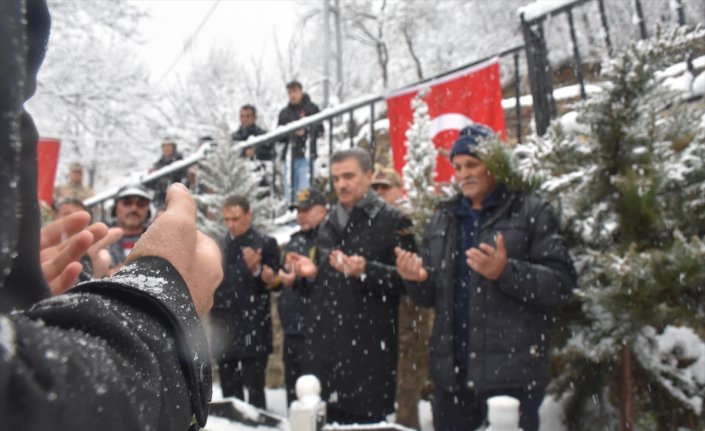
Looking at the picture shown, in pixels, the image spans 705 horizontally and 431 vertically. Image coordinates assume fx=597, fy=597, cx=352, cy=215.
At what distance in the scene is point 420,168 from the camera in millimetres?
4285

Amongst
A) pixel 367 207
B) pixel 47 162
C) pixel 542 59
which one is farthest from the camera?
pixel 47 162

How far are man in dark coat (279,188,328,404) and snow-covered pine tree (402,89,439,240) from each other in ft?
2.51

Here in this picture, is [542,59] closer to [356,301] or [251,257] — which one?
[356,301]

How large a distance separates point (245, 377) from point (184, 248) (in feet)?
13.1

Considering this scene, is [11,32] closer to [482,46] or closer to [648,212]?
[648,212]

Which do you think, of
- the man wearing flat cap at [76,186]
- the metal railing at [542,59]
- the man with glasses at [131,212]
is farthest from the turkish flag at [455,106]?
the man wearing flat cap at [76,186]

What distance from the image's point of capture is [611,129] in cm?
260

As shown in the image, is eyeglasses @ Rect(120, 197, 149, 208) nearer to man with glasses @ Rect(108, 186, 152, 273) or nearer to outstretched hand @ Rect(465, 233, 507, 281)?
man with glasses @ Rect(108, 186, 152, 273)

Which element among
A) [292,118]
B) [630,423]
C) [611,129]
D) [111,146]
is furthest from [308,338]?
[111,146]

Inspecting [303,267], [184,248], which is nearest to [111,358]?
[184,248]

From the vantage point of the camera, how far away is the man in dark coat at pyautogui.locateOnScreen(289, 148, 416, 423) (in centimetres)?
337

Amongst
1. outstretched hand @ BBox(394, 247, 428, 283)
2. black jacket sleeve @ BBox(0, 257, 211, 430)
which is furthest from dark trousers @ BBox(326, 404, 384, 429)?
black jacket sleeve @ BBox(0, 257, 211, 430)

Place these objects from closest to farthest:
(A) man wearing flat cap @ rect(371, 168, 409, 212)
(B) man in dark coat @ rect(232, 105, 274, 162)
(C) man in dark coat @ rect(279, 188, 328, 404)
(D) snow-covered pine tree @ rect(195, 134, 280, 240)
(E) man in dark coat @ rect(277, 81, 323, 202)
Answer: (C) man in dark coat @ rect(279, 188, 328, 404) < (A) man wearing flat cap @ rect(371, 168, 409, 212) < (D) snow-covered pine tree @ rect(195, 134, 280, 240) < (E) man in dark coat @ rect(277, 81, 323, 202) < (B) man in dark coat @ rect(232, 105, 274, 162)

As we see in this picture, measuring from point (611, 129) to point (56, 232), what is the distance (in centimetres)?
223
